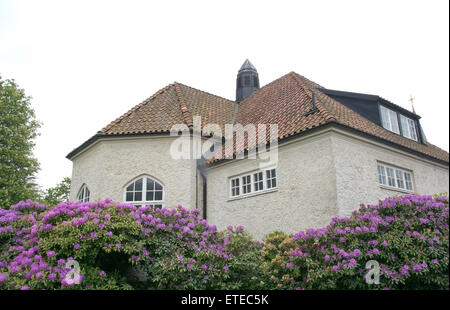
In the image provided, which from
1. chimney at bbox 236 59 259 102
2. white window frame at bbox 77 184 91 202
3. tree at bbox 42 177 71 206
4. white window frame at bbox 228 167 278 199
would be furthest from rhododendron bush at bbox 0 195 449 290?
tree at bbox 42 177 71 206

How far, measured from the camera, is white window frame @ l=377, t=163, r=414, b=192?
12305mm

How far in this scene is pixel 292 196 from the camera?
37.6ft

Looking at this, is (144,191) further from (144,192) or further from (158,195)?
(158,195)

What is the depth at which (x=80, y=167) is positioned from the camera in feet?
52.5

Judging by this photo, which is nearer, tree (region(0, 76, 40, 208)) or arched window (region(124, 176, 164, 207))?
arched window (region(124, 176, 164, 207))

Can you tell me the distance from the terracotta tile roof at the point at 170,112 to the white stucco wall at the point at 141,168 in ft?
1.81

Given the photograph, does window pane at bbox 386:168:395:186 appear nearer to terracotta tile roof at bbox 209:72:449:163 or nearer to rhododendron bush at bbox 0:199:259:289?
terracotta tile roof at bbox 209:72:449:163

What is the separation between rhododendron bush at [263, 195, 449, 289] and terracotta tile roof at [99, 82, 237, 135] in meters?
7.87

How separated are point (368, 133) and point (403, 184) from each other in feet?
9.82

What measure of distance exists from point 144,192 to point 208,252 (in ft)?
20.7

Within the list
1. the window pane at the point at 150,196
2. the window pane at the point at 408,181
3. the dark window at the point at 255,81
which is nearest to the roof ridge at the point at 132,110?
the window pane at the point at 150,196

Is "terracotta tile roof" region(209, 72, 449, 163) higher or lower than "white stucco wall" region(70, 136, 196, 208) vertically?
higher

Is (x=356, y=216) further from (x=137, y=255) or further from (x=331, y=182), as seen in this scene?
(x=137, y=255)
